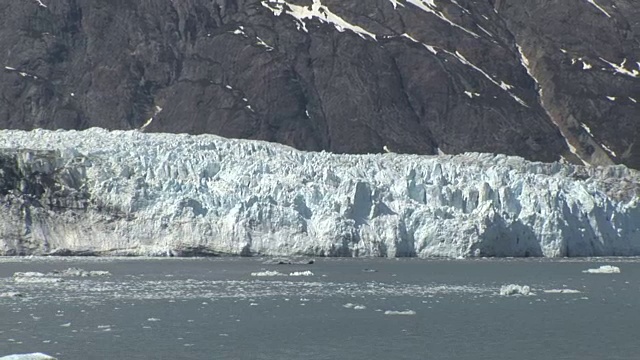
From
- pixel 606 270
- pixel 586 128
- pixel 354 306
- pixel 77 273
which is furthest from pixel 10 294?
pixel 586 128

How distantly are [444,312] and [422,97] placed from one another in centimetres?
6737

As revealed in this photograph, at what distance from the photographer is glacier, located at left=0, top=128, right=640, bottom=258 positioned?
148ft

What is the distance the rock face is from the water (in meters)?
50.5

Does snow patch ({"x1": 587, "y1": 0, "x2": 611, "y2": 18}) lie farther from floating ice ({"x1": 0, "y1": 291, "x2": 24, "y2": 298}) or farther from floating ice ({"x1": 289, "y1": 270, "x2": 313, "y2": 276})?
floating ice ({"x1": 0, "y1": 291, "x2": 24, "y2": 298})

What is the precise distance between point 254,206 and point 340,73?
2010 inches

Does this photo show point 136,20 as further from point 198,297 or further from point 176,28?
point 198,297

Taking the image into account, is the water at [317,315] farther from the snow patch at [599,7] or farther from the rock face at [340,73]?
the snow patch at [599,7]

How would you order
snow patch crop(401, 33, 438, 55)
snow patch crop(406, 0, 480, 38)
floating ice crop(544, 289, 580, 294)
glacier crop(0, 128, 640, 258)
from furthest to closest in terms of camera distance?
1. snow patch crop(406, 0, 480, 38)
2. snow patch crop(401, 33, 438, 55)
3. glacier crop(0, 128, 640, 258)
4. floating ice crop(544, 289, 580, 294)

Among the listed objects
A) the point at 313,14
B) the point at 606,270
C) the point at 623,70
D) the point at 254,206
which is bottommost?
the point at 606,270

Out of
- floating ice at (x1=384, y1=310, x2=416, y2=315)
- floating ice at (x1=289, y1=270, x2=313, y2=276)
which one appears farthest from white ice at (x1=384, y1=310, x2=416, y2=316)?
floating ice at (x1=289, y1=270, x2=313, y2=276)

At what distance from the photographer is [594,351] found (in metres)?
22.3

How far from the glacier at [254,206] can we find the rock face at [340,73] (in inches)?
1610

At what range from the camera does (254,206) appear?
147 ft

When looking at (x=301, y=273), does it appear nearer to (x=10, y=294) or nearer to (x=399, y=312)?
(x=10, y=294)
